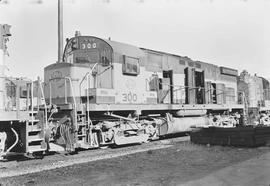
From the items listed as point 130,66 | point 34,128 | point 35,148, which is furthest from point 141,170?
point 130,66

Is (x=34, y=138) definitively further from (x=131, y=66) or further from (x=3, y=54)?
(x=131, y=66)

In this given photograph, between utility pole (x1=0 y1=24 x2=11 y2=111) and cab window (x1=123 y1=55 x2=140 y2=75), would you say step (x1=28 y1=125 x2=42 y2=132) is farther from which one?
cab window (x1=123 y1=55 x2=140 y2=75)

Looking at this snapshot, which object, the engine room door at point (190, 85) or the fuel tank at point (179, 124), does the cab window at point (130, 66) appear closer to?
the fuel tank at point (179, 124)

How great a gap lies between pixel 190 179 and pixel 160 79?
823 cm

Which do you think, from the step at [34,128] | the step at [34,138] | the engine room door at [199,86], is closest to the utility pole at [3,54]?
the step at [34,128]

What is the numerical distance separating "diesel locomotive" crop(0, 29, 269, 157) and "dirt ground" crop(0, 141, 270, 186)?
4.18 feet

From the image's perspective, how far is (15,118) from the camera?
711 centimetres

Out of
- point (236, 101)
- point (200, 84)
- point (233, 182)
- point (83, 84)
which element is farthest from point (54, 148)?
point (236, 101)

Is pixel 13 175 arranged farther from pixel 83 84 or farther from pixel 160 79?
pixel 160 79

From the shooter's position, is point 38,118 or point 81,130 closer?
point 38,118

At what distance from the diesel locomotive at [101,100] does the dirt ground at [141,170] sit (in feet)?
4.18

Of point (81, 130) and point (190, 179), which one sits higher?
point (81, 130)

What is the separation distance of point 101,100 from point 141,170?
13.3 ft

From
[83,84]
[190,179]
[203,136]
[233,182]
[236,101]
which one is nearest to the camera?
[233,182]
